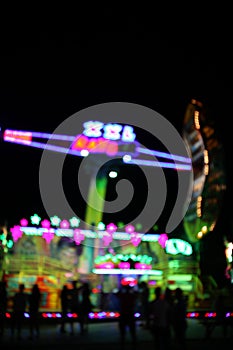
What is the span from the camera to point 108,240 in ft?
78.6

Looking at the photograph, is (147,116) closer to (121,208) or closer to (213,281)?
(121,208)

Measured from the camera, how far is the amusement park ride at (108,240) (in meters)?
22.7

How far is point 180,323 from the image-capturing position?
11.5 meters

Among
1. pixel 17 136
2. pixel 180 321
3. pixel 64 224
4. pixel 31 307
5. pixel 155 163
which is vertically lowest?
pixel 180 321

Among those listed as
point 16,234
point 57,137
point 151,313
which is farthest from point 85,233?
point 151,313

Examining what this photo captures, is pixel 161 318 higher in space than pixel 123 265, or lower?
lower

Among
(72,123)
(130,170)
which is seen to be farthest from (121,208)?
(72,123)

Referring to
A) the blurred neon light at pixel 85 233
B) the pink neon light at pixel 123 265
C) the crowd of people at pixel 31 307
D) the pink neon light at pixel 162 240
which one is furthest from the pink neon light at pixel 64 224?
the crowd of people at pixel 31 307

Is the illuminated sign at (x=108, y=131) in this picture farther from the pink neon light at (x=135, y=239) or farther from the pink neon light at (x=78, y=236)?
the pink neon light at (x=78, y=236)

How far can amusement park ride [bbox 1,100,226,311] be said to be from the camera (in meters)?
22.7

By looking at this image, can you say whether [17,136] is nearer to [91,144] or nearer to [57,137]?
[57,137]

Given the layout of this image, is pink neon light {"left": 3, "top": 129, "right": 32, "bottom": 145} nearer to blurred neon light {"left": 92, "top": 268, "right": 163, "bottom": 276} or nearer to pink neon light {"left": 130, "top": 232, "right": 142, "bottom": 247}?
pink neon light {"left": 130, "top": 232, "right": 142, "bottom": 247}

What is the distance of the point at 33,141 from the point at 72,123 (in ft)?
A: 9.11

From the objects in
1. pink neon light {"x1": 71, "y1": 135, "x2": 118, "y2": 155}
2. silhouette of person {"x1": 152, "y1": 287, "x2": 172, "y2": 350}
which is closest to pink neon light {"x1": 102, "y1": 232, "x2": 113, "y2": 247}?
pink neon light {"x1": 71, "y1": 135, "x2": 118, "y2": 155}
